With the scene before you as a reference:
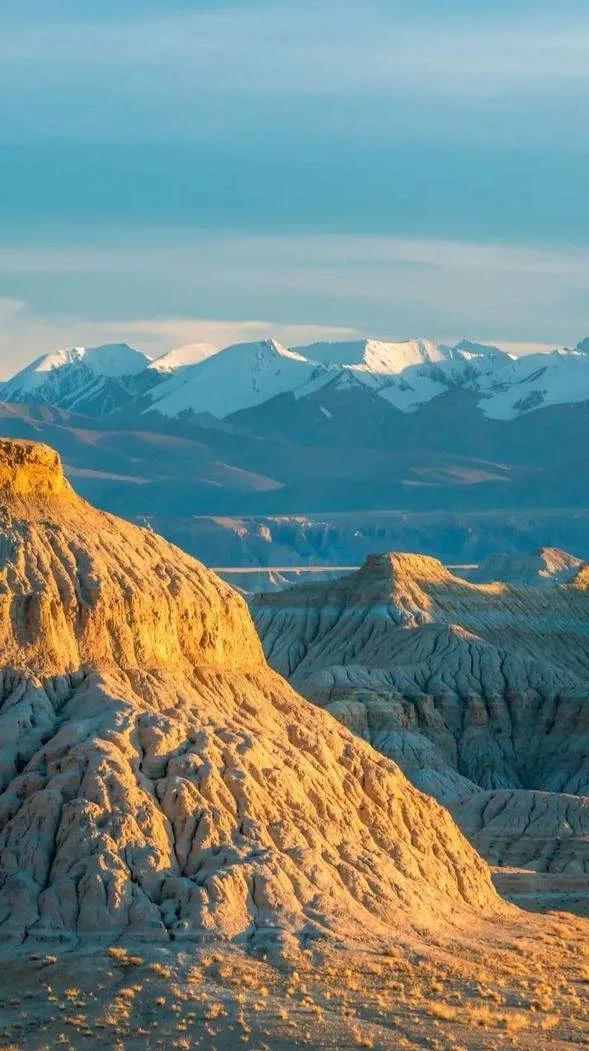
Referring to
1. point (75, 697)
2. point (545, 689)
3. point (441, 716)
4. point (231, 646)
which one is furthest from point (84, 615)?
point (545, 689)

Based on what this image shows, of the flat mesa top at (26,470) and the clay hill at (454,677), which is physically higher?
the flat mesa top at (26,470)

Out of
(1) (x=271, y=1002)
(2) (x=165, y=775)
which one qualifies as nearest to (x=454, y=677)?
(2) (x=165, y=775)

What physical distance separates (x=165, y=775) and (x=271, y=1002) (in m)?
9.04

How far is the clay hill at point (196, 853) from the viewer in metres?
56.2

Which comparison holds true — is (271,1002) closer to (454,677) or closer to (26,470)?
(26,470)

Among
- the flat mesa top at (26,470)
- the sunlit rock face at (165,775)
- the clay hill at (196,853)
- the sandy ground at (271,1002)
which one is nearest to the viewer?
the sandy ground at (271,1002)

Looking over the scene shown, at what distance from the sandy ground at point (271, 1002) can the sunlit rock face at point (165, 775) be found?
1.32m

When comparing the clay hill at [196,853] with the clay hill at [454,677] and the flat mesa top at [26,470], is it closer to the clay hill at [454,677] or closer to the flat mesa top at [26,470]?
the flat mesa top at [26,470]

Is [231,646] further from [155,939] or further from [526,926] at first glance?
[155,939]

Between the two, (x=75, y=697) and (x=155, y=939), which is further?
(x=75, y=697)

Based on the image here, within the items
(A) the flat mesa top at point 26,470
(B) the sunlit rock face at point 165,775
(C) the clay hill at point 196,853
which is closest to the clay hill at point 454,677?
(B) the sunlit rock face at point 165,775

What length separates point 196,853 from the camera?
6172 centimetres

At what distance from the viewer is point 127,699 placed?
6706cm

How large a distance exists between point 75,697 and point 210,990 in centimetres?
1230
